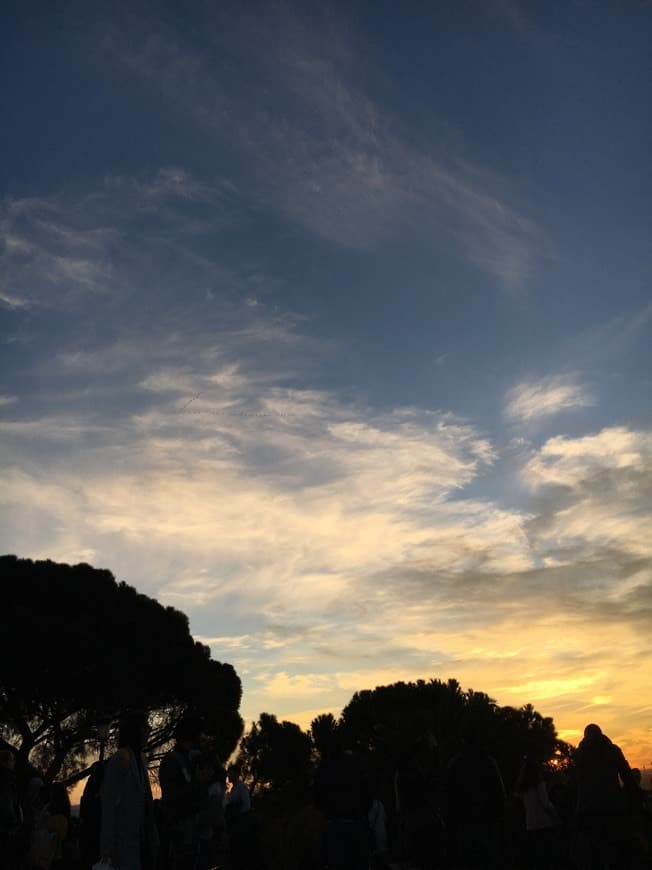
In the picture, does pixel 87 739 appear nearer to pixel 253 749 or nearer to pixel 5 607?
pixel 5 607

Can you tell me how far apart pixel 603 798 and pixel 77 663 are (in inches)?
958

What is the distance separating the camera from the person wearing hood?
709 centimetres

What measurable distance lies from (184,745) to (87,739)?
27162mm

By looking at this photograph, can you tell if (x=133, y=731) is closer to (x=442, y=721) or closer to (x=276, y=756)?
(x=442, y=721)

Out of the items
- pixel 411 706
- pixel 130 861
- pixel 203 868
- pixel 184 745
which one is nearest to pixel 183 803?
pixel 184 745

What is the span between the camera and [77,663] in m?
28.1

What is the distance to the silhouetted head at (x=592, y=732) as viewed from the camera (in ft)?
24.2

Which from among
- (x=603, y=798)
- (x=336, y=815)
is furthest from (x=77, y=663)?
(x=603, y=798)

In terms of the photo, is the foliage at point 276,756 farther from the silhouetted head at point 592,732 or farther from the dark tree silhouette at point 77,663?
the silhouetted head at point 592,732

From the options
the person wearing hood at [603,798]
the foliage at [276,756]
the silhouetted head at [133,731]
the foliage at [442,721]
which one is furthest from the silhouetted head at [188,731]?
the foliage at [276,756]

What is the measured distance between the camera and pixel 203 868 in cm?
736

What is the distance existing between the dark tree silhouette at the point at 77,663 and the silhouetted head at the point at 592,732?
23.9m

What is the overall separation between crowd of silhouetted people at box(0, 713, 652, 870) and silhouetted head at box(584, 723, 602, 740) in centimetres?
3

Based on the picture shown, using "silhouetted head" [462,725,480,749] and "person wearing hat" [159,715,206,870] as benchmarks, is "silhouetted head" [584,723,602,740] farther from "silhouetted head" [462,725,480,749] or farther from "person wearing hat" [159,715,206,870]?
"person wearing hat" [159,715,206,870]
